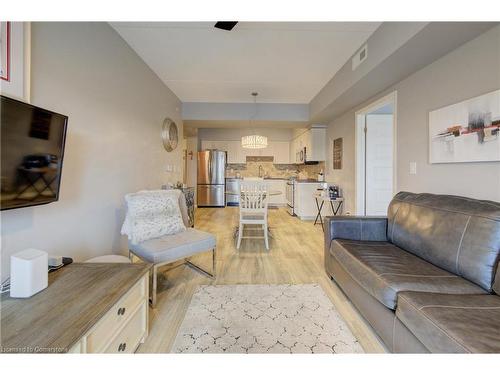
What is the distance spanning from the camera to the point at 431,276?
1.38 meters

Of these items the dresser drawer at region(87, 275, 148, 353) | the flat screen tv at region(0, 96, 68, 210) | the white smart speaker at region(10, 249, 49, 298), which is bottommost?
the dresser drawer at region(87, 275, 148, 353)

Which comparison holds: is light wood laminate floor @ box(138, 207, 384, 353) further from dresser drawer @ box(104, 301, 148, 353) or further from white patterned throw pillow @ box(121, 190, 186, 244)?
white patterned throw pillow @ box(121, 190, 186, 244)

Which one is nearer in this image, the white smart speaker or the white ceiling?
the white smart speaker

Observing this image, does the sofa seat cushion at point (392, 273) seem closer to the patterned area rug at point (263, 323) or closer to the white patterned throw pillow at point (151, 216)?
the patterned area rug at point (263, 323)

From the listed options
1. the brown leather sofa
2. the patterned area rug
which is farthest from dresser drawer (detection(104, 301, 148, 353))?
the brown leather sofa

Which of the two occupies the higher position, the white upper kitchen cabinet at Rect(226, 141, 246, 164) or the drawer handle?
the white upper kitchen cabinet at Rect(226, 141, 246, 164)

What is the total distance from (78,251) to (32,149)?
3.23 ft

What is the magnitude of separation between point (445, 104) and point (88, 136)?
3.17 metres

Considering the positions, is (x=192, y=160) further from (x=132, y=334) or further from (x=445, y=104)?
(x=445, y=104)

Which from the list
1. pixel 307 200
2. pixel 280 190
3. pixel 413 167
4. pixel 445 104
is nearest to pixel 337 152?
pixel 307 200

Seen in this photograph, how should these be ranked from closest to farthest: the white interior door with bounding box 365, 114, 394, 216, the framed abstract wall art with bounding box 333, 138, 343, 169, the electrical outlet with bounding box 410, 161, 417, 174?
the electrical outlet with bounding box 410, 161, 417, 174 < the white interior door with bounding box 365, 114, 394, 216 < the framed abstract wall art with bounding box 333, 138, 343, 169

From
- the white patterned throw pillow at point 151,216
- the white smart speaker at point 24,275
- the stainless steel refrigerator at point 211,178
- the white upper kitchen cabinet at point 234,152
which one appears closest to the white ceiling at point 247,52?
the white patterned throw pillow at point 151,216

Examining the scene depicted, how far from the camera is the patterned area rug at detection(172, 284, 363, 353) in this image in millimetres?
1399

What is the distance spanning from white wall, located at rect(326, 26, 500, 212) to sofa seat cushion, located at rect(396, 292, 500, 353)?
3.22 feet
